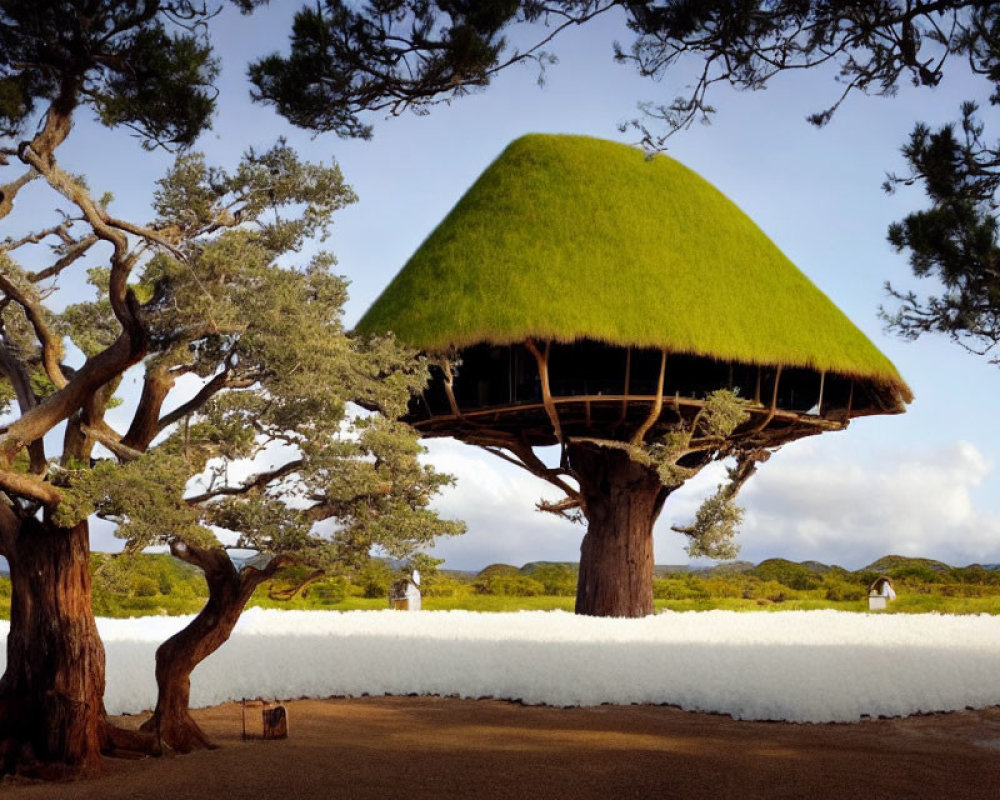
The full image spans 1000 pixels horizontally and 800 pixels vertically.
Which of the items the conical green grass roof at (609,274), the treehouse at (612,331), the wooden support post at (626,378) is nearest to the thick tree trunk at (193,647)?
the treehouse at (612,331)

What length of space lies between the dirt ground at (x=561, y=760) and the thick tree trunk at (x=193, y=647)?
0.38 metres

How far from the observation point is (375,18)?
29.2 ft

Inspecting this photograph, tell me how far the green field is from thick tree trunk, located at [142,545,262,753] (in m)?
12.3

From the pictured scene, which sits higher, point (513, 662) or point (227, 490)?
point (227, 490)

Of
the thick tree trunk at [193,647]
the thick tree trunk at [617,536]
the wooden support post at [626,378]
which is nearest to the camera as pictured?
the thick tree trunk at [193,647]

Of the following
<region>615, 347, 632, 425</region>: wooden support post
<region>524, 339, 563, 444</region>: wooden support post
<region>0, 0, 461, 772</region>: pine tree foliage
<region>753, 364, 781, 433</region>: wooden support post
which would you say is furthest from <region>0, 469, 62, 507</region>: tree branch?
<region>753, 364, 781, 433</region>: wooden support post

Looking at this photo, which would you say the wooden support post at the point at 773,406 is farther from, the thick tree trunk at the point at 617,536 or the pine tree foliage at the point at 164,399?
the pine tree foliage at the point at 164,399

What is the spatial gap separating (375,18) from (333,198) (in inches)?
93.8

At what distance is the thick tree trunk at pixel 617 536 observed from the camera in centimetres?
2134

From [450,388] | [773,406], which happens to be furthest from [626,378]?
[773,406]

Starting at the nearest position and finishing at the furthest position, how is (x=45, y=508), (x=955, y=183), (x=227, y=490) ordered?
(x=45, y=508) < (x=227, y=490) < (x=955, y=183)

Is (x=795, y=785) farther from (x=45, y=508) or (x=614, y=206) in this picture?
(x=614, y=206)

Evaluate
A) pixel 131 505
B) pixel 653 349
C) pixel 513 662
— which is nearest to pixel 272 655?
pixel 513 662

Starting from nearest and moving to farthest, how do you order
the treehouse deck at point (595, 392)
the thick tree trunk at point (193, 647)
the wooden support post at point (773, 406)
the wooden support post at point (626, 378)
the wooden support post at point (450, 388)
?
the thick tree trunk at point (193, 647)
the wooden support post at point (450, 388)
the wooden support post at point (626, 378)
the treehouse deck at point (595, 392)
the wooden support post at point (773, 406)
